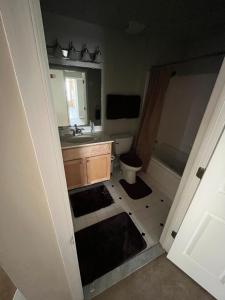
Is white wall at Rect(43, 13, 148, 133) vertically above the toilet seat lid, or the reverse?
white wall at Rect(43, 13, 148, 133)

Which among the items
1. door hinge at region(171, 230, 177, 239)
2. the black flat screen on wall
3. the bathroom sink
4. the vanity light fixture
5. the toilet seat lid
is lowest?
door hinge at region(171, 230, 177, 239)

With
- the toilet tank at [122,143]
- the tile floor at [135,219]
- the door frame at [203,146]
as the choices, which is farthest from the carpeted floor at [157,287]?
the toilet tank at [122,143]

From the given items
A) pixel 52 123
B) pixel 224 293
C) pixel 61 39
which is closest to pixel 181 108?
pixel 61 39

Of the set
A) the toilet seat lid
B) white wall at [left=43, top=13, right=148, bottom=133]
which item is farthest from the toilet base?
white wall at [left=43, top=13, right=148, bottom=133]

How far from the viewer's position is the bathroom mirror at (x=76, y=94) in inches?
73.4

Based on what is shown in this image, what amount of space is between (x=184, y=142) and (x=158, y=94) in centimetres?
96

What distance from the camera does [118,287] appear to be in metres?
1.18

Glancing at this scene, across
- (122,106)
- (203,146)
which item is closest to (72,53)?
(122,106)

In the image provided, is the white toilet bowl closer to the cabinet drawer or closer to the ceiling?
the cabinet drawer

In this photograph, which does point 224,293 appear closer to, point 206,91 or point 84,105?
point 206,91

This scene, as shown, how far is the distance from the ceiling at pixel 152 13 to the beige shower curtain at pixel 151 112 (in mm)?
536

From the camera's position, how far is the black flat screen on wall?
2223 mm

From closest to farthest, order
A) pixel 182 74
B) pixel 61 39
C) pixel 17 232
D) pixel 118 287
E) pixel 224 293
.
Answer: pixel 17 232 < pixel 224 293 < pixel 118 287 < pixel 61 39 < pixel 182 74

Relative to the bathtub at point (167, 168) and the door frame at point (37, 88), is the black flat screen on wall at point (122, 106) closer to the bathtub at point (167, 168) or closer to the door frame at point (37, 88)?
the bathtub at point (167, 168)
